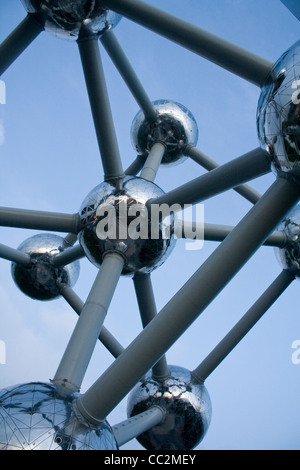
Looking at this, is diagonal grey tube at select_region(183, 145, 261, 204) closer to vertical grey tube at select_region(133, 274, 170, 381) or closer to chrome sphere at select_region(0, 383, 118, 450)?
vertical grey tube at select_region(133, 274, 170, 381)

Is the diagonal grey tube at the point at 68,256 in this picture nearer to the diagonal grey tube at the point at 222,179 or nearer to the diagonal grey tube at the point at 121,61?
the diagonal grey tube at the point at 222,179

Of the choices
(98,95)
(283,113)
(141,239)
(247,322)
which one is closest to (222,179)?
(283,113)

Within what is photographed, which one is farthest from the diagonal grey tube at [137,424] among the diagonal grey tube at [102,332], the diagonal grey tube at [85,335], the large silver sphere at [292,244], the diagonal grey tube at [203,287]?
the large silver sphere at [292,244]

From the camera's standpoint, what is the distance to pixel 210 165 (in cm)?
794

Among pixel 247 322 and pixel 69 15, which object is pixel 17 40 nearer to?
pixel 69 15

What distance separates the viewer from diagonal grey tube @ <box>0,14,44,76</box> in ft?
15.8

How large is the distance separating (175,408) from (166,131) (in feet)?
15.8

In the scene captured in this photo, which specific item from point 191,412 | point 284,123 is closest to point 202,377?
point 191,412

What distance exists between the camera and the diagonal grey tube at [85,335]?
3.55m

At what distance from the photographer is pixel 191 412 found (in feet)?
22.1
